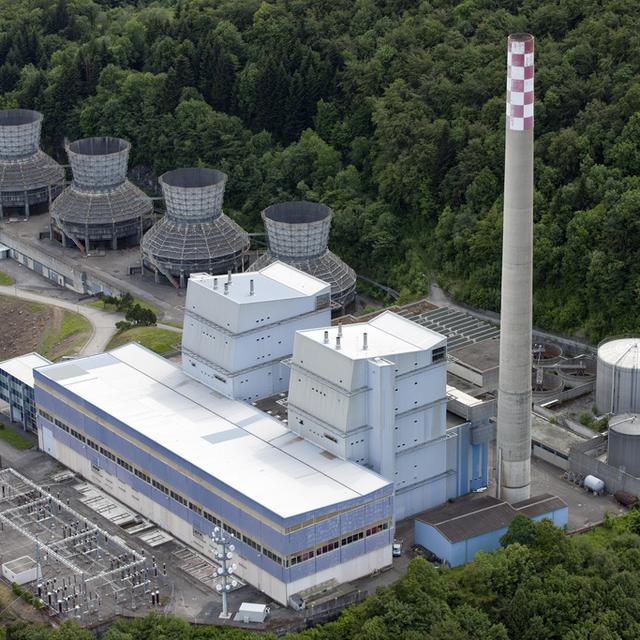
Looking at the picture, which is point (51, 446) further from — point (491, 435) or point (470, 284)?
point (470, 284)

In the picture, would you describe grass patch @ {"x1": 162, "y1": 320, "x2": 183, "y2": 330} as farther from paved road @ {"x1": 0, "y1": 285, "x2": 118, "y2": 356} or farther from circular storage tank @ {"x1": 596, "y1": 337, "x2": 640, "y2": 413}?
circular storage tank @ {"x1": 596, "y1": 337, "x2": 640, "y2": 413}

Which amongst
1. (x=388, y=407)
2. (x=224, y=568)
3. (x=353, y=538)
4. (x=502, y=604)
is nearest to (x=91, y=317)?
(x=388, y=407)

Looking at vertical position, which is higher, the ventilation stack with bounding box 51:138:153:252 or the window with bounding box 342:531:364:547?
the ventilation stack with bounding box 51:138:153:252

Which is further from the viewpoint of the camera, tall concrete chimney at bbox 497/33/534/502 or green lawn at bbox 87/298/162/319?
green lawn at bbox 87/298/162/319

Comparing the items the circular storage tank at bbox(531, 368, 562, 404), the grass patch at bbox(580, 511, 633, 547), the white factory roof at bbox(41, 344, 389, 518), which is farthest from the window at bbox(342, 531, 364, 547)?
the circular storage tank at bbox(531, 368, 562, 404)

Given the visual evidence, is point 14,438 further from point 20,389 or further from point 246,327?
point 246,327

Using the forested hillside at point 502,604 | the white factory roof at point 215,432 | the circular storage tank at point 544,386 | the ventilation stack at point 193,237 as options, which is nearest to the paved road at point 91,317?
the ventilation stack at point 193,237
